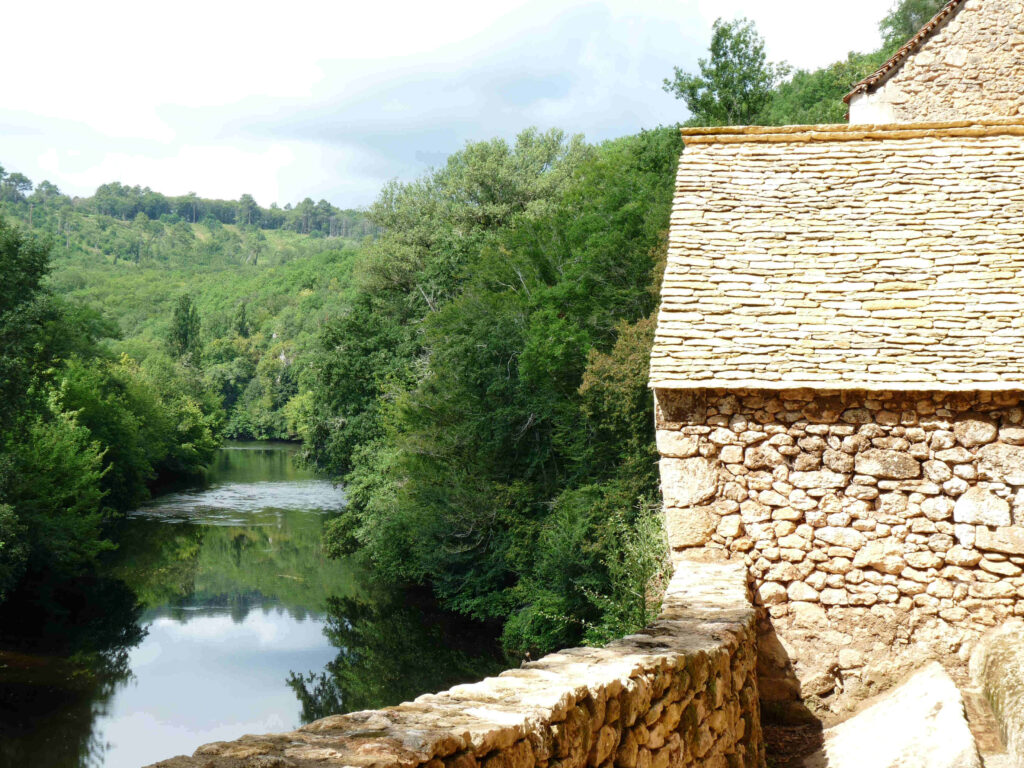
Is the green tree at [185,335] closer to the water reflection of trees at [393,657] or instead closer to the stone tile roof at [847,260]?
the water reflection of trees at [393,657]

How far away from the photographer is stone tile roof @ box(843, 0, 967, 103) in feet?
39.2

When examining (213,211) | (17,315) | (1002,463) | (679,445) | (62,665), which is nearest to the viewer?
(1002,463)

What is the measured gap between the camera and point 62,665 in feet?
62.7

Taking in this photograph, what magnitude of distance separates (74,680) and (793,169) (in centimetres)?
1699

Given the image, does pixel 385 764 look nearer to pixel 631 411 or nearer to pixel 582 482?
pixel 631 411

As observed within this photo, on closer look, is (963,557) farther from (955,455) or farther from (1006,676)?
(1006,676)

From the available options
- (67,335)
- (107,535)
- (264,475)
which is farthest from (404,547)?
(264,475)

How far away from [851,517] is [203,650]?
1767 cm

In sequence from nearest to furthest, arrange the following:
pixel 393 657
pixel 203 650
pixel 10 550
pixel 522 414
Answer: pixel 393 657, pixel 522 414, pixel 10 550, pixel 203 650

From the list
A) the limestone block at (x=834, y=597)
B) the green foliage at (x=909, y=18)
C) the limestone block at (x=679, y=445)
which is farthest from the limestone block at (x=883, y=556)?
the green foliage at (x=909, y=18)

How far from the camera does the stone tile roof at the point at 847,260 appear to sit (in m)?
6.76

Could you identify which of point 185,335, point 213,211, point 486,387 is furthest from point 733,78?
point 213,211

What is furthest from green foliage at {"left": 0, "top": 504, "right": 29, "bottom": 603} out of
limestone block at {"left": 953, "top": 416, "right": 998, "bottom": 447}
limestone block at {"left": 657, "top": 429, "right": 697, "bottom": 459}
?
limestone block at {"left": 953, "top": 416, "right": 998, "bottom": 447}

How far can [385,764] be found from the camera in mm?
2475
